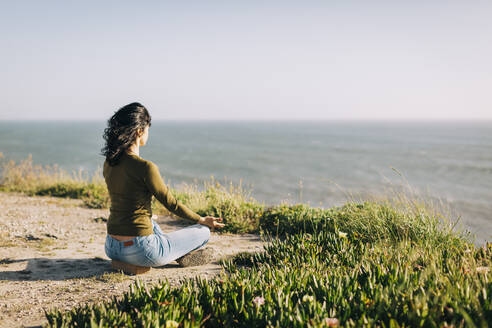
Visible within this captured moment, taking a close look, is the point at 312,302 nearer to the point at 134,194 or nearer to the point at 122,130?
the point at 134,194

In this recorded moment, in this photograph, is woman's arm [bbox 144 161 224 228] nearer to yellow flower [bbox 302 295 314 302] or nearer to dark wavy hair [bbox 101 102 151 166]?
dark wavy hair [bbox 101 102 151 166]

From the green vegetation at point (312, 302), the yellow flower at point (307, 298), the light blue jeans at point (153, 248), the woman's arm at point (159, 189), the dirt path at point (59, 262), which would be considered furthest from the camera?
the light blue jeans at point (153, 248)

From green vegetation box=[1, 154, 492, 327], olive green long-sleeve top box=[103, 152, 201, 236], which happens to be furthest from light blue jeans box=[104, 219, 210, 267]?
green vegetation box=[1, 154, 492, 327]

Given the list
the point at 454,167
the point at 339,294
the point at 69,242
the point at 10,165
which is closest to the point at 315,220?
the point at 339,294

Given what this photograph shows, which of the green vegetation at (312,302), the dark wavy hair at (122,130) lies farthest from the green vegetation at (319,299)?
the dark wavy hair at (122,130)

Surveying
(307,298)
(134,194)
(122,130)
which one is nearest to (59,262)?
(134,194)

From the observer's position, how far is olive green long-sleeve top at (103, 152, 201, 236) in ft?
12.4

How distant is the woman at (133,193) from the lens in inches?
150

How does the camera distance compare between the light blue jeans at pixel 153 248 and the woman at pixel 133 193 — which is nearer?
the woman at pixel 133 193

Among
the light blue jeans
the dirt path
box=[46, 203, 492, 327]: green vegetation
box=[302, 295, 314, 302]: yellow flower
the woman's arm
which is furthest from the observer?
the light blue jeans

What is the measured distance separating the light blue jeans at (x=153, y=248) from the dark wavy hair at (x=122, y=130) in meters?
0.97

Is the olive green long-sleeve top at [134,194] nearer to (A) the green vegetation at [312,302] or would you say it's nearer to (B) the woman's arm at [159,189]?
(B) the woman's arm at [159,189]

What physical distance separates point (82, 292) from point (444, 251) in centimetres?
429

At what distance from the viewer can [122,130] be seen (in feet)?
12.5
